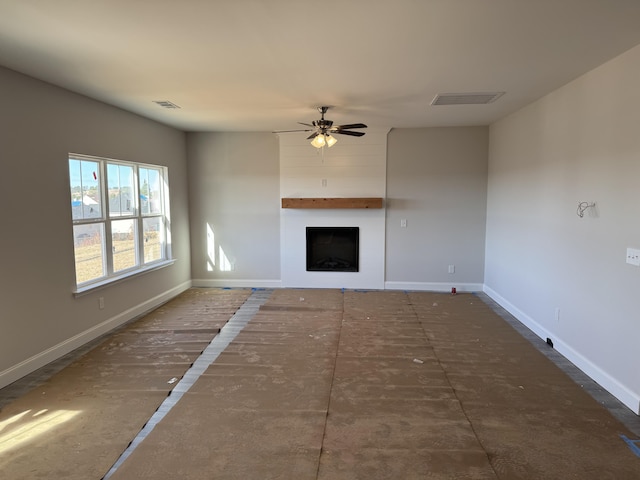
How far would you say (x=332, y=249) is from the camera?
6.12 meters

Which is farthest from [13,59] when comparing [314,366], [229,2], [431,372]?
[431,372]

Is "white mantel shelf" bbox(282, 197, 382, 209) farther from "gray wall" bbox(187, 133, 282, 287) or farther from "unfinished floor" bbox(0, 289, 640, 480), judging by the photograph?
"unfinished floor" bbox(0, 289, 640, 480)

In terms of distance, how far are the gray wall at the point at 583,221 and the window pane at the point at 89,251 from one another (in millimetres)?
4739

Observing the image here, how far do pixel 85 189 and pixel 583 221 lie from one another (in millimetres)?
4781

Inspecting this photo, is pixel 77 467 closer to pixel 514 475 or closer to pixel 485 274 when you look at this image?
pixel 514 475

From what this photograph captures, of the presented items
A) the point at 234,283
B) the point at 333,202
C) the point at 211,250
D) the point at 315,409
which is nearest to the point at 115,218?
the point at 211,250

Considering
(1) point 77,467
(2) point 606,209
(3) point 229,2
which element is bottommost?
(1) point 77,467

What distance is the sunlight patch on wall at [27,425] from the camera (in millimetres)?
2268

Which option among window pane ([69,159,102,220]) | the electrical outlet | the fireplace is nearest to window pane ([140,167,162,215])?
window pane ([69,159,102,220])

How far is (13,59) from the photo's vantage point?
2.76 meters

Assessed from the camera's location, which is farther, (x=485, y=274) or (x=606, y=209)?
(x=485, y=274)

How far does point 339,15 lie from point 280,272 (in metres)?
4.46

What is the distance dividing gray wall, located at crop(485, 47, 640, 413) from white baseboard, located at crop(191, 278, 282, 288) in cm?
351

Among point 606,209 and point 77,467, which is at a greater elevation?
point 606,209
